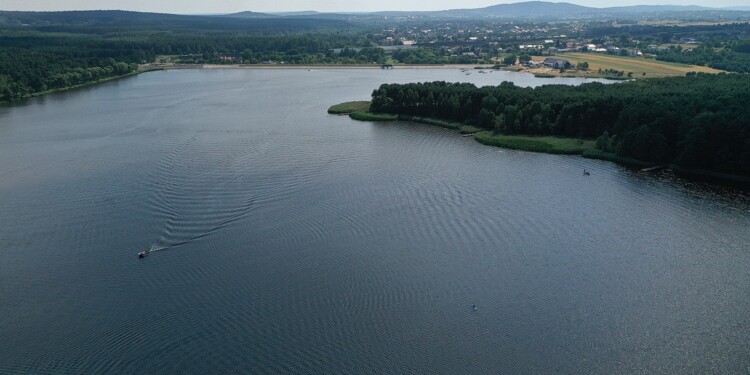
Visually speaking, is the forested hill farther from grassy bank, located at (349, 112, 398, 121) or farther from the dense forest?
the dense forest

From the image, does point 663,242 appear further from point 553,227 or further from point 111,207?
point 111,207

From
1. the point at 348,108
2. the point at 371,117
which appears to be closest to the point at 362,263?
the point at 371,117

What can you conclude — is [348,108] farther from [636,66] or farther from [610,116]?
[636,66]

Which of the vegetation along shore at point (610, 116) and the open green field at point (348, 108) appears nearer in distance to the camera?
the vegetation along shore at point (610, 116)

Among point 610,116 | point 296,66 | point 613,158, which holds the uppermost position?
point 296,66

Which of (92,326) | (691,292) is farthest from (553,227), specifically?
(92,326)

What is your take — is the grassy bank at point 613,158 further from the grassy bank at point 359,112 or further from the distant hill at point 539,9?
the distant hill at point 539,9

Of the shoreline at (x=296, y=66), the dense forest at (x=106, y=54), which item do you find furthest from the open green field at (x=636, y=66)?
the dense forest at (x=106, y=54)
